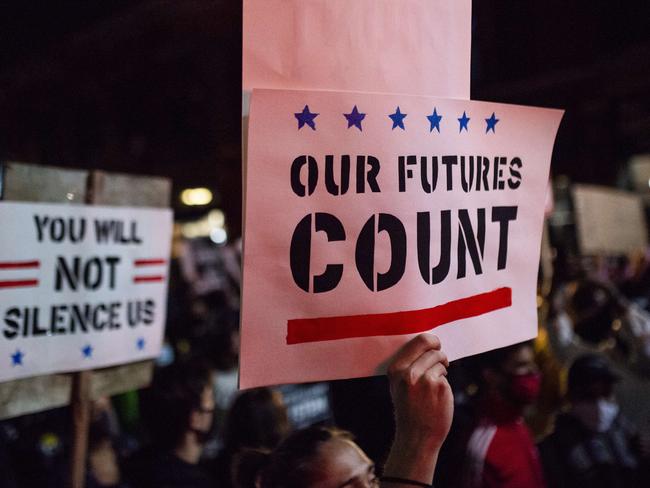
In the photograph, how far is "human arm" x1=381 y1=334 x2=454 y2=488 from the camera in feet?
3.92

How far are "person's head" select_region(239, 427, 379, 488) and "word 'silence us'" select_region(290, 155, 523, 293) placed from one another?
57 cm

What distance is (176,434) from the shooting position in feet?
9.69

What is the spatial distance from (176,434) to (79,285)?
87 cm

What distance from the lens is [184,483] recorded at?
281 centimetres

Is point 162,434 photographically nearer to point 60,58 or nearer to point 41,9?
point 41,9

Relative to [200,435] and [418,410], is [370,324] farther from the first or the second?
[200,435]

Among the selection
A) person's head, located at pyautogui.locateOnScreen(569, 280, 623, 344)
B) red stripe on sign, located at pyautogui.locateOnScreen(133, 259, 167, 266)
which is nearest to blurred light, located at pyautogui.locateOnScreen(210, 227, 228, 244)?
person's head, located at pyautogui.locateOnScreen(569, 280, 623, 344)

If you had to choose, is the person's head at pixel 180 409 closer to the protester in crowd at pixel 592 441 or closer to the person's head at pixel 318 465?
the person's head at pixel 318 465

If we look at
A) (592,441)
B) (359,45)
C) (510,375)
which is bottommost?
(592,441)

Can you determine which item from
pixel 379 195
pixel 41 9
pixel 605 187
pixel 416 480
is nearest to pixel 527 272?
pixel 379 195

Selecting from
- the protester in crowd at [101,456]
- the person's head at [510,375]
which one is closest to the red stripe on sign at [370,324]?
the person's head at [510,375]

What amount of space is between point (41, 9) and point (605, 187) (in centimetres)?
687

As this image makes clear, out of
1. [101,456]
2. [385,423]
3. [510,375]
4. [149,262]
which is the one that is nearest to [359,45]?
[385,423]

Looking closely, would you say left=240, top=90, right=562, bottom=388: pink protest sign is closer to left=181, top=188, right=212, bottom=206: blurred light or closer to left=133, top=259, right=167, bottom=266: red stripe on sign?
left=133, top=259, right=167, bottom=266: red stripe on sign
